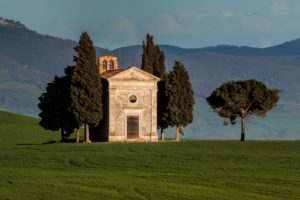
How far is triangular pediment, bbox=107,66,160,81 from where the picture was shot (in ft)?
307

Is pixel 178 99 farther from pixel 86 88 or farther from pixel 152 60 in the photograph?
pixel 86 88

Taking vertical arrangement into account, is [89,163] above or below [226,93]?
below

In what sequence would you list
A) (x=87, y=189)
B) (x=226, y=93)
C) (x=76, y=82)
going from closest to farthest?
(x=87, y=189) → (x=76, y=82) → (x=226, y=93)

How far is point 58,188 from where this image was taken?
47.2 metres

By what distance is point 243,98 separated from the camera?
312 ft

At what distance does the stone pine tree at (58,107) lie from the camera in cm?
9288

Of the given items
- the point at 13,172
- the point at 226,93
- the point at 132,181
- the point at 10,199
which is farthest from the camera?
the point at 226,93

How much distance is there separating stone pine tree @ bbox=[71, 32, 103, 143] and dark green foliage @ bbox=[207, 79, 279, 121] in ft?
43.4

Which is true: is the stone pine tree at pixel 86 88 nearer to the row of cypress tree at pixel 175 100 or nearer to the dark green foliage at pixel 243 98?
the row of cypress tree at pixel 175 100

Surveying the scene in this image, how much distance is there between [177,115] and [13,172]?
4062 cm

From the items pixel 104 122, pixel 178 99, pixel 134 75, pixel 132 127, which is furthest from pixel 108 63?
pixel 132 127

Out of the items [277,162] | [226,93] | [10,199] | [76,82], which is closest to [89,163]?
[277,162]

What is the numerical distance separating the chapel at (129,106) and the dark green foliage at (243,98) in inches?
274

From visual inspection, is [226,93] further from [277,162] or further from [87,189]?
[87,189]
